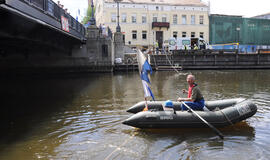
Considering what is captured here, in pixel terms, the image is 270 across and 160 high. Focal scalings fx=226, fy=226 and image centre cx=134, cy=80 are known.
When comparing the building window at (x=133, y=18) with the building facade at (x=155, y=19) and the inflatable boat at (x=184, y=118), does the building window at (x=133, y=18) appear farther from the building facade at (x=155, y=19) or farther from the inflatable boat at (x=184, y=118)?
the inflatable boat at (x=184, y=118)

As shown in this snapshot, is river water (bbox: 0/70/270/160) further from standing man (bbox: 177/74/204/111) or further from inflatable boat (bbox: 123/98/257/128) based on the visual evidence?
standing man (bbox: 177/74/204/111)

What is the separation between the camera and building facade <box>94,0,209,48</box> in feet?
161

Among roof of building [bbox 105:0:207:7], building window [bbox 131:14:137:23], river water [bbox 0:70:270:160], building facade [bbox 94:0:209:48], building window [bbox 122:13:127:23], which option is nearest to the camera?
river water [bbox 0:70:270:160]

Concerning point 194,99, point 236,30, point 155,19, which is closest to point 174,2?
point 155,19

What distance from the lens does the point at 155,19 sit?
50.8 metres

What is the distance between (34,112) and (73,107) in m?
1.72

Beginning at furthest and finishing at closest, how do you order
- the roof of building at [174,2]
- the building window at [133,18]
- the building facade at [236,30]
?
the building facade at [236,30] < the building window at [133,18] < the roof of building at [174,2]

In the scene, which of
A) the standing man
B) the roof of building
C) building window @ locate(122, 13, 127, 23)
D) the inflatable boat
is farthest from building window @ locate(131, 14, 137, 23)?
the inflatable boat

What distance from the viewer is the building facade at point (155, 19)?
4897 centimetres

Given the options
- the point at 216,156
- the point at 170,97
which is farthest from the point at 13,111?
the point at 216,156

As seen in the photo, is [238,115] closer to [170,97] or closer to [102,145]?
[102,145]

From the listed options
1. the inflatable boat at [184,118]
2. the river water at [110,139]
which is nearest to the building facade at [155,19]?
the river water at [110,139]

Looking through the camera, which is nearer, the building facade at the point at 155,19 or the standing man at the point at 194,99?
the standing man at the point at 194,99

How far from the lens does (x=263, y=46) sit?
54594 millimetres
